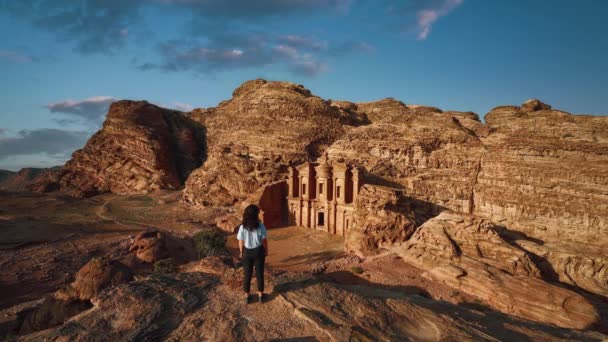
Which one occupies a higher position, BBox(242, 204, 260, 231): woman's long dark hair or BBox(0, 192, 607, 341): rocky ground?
BBox(242, 204, 260, 231): woman's long dark hair

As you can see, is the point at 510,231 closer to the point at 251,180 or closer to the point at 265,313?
the point at 265,313

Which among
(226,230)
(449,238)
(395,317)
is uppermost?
(395,317)

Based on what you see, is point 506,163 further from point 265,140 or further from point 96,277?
point 96,277

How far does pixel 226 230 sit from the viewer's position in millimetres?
32031

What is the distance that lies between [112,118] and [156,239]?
146 feet

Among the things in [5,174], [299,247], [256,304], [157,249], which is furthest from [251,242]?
[5,174]

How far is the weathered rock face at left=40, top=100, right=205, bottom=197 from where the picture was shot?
169 feet

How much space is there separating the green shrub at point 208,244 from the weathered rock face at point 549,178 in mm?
21782

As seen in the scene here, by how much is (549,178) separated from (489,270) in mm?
13011

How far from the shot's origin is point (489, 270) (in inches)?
672

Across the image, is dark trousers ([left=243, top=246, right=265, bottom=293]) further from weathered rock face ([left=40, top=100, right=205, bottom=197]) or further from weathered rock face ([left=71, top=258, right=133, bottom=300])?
weathered rock face ([left=40, top=100, right=205, bottom=197])

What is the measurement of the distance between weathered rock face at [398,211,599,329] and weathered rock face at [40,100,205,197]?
43.2m

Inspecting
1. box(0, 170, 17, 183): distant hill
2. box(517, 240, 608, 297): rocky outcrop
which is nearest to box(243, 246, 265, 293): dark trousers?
box(517, 240, 608, 297): rocky outcrop

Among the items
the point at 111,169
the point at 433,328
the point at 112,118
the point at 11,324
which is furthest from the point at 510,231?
the point at 112,118
